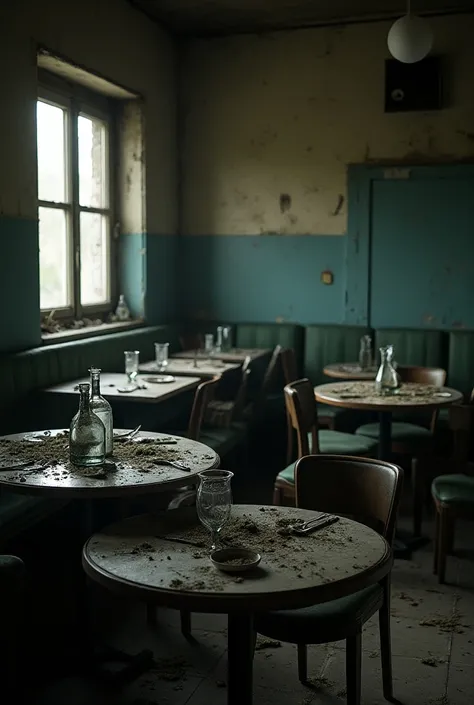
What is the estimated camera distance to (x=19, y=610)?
269cm

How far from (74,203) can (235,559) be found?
162 inches

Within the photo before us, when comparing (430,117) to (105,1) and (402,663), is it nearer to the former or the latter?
(105,1)

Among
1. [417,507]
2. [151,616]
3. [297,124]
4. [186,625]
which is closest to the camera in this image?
[186,625]

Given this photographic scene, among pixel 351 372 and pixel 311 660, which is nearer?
pixel 311 660

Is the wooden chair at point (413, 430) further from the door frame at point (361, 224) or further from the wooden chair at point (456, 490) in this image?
the door frame at point (361, 224)

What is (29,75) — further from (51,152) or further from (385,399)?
(385,399)

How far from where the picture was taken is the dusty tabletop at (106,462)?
104 inches

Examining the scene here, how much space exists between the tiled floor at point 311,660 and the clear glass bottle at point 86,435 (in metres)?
0.83

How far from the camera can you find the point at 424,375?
533 centimetres

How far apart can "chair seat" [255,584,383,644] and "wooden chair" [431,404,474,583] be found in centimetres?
165

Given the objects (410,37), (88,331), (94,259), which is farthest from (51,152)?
(410,37)

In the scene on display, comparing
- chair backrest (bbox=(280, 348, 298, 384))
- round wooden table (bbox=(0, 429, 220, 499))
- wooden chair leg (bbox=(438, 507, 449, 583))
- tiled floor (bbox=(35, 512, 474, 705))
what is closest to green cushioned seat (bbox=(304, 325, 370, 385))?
chair backrest (bbox=(280, 348, 298, 384))

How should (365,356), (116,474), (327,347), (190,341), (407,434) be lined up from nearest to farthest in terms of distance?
(116,474) < (407,434) < (365,356) < (327,347) < (190,341)

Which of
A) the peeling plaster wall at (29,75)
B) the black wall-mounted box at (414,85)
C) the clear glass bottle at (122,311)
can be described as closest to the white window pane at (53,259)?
the peeling plaster wall at (29,75)
